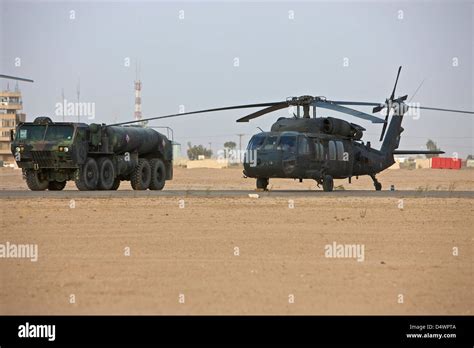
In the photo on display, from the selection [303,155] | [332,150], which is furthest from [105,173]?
[332,150]

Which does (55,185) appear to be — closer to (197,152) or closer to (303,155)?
(303,155)

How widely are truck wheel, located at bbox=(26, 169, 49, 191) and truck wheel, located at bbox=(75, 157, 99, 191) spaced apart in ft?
5.44

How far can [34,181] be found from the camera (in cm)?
2969

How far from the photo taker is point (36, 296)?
953cm

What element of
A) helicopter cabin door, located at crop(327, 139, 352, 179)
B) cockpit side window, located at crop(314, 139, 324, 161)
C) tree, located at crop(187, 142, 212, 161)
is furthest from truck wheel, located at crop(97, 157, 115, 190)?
tree, located at crop(187, 142, 212, 161)

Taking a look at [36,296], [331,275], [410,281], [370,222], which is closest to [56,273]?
[36,296]

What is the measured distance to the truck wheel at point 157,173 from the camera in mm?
34031

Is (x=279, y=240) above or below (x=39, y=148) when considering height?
below

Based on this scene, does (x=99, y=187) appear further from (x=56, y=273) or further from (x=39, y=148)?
(x=56, y=273)

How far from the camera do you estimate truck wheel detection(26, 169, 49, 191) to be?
29547mm

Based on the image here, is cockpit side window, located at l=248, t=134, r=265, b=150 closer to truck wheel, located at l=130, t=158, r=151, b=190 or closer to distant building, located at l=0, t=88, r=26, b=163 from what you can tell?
truck wheel, located at l=130, t=158, r=151, b=190

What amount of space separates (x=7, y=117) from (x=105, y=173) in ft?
377
